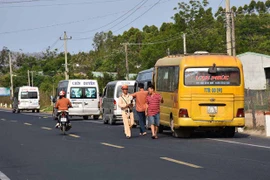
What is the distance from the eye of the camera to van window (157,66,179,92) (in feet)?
76.3

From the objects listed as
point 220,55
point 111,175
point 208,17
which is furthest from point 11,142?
point 208,17

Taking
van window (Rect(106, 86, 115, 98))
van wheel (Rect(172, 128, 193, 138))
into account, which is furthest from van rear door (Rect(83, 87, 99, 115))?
van wheel (Rect(172, 128, 193, 138))

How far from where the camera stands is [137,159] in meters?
15.4

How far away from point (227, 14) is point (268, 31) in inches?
3267

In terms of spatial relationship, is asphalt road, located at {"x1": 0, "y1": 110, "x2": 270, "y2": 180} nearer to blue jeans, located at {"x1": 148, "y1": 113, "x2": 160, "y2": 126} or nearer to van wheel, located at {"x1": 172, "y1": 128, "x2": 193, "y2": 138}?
blue jeans, located at {"x1": 148, "y1": 113, "x2": 160, "y2": 126}

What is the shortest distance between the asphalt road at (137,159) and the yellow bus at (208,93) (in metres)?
0.74

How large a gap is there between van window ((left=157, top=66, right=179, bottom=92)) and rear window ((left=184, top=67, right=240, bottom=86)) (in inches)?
21.0

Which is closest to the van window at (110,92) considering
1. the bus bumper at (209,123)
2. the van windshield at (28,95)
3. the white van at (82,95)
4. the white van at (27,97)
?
the white van at (82,95)

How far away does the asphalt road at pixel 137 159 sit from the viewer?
41.1ft

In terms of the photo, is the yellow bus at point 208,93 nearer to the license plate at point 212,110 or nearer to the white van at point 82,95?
the license plate at point 212,110

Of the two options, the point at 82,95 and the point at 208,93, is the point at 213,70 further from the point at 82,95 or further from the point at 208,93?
the point at 82,95

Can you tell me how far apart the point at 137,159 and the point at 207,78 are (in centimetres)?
769

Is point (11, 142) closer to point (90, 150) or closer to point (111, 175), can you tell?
point (90, 150)

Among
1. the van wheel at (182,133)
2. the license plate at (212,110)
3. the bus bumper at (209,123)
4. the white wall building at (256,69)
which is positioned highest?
Result: the white wall building at (256,69)
